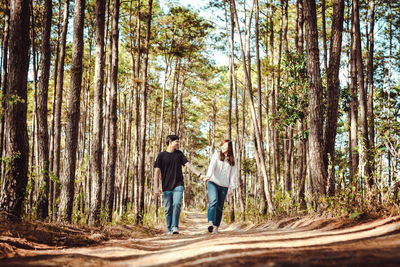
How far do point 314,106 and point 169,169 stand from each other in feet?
11.7

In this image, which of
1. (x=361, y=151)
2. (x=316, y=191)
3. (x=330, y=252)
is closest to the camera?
(x=330, y=252)

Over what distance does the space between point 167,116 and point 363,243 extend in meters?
30.6

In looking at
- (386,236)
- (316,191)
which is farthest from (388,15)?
(386,236)

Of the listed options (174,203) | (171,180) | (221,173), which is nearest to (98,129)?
(171,180)

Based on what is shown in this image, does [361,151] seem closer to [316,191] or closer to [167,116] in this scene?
[316,191]

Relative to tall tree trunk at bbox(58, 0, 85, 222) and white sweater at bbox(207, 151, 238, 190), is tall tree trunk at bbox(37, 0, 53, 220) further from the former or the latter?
white sweater at bbox(207, 151, 238, 190)

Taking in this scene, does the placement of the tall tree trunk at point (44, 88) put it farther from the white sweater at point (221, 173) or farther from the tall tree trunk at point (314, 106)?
the tall tree trunk at point (314, 106)

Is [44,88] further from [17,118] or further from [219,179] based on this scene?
[219,179]

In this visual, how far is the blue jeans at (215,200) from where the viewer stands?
5.98 metres

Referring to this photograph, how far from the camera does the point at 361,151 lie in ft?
15.7

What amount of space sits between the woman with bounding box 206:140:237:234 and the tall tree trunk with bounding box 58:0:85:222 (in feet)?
11.2

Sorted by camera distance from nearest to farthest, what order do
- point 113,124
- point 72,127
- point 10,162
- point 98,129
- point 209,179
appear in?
point 10,162
point 209,179
point 72,127
point 98,129
point 113,124

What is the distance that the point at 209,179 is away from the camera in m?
5.97

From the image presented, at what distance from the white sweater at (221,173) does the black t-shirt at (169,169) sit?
69cm
